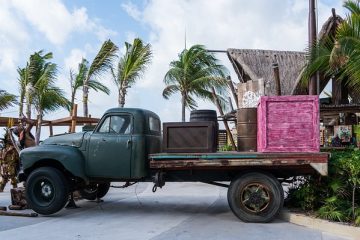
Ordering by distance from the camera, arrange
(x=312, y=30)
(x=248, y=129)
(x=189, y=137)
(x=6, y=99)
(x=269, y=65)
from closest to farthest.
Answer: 1. (x=189, y=137)
2. (x=248, y=129)
3. (x=312, y=30)
4. (x=269, y=65)
5. (x=6, y=99)

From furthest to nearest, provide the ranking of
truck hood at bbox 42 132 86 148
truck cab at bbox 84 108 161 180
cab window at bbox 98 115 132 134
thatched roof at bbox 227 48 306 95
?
thatched roof at bbox 227 48 306 95 < truck hood at bbox 42 132 86 148 < cab window at bbox 98 115 132 134 < truck cab at bbox 84 108 161 180

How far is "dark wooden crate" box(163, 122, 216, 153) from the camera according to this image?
8.64 meters

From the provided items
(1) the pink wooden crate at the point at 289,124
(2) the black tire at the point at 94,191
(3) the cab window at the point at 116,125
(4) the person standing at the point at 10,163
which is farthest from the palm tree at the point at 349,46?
(4) the person standing at the point at 10,163

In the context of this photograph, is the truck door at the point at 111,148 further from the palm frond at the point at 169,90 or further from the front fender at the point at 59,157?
the palm frond at the point at 169,90

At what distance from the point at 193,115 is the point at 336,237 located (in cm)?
366

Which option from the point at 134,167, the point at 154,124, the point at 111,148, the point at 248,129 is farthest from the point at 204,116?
the point at 111,148

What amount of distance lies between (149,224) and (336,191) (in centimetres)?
336

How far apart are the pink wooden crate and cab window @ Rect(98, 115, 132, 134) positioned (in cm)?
266

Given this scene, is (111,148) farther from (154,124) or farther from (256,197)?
(256,197)

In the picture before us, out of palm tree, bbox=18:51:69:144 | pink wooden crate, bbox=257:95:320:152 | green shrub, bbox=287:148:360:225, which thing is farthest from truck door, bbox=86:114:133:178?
palm tree, bbox=18:51:69:144

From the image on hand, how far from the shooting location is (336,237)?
700 centimetres

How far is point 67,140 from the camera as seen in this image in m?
9.42

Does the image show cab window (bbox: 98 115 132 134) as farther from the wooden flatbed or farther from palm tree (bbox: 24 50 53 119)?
palm tree (bbox: 24 50 53 119)

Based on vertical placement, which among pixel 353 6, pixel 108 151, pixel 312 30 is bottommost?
pixel 108 151
